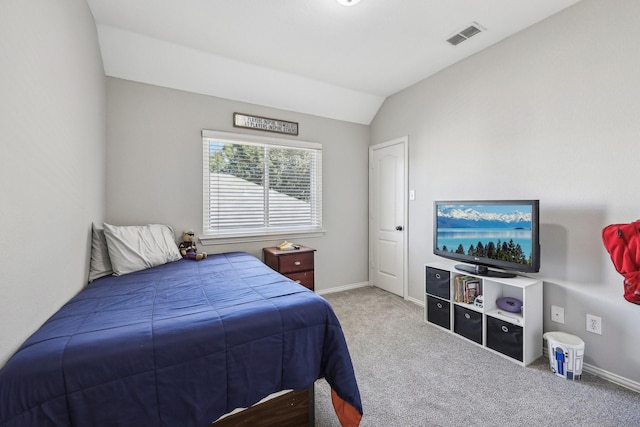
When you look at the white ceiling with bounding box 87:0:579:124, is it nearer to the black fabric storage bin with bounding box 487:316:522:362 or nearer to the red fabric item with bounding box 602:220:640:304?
the red fabric item with bounding box 602:220:640:304

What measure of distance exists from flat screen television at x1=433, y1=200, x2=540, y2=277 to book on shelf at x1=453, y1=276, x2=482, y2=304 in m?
0.11

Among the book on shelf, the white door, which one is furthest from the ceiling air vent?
the book on shelf

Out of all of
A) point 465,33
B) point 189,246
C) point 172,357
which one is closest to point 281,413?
point 172,357

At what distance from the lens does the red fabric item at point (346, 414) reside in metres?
1.40

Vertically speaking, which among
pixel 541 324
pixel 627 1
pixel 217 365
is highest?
pixel 627 1

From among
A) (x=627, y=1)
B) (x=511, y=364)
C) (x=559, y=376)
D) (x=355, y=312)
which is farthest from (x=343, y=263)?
(x=627, y=1)

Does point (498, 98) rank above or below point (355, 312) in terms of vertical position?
above

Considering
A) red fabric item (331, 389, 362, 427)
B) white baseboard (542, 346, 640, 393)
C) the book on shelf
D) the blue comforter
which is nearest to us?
the blue comforter

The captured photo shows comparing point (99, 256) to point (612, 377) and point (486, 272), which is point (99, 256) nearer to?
point (486, 272)

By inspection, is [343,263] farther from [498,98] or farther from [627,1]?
[627,1]

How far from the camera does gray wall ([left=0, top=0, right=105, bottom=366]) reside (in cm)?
102

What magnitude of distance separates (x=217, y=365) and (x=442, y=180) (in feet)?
9.54

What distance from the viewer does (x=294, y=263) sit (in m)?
3.15

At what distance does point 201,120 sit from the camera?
3.07 meters
